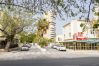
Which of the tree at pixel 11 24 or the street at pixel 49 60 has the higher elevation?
the tree at pixel 11 24

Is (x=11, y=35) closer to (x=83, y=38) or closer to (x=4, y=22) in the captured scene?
(x=4, y=22)

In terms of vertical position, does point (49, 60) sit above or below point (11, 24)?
below

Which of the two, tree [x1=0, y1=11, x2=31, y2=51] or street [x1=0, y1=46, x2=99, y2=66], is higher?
tree [x1=0, y1=11, x2=31, y2=51]

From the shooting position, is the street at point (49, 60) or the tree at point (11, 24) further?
the tree at point (11, 24)

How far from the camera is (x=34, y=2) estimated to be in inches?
420

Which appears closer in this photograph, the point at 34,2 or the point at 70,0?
the point at 70,0

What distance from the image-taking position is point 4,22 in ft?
215

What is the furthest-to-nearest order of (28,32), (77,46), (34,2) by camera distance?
(77,46) → (28,32) → (34,2)

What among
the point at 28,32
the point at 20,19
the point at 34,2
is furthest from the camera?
the point at 28,32

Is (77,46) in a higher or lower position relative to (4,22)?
lower

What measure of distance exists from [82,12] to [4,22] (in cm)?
5634

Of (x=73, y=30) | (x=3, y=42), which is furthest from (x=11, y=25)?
(x=73, y=30)

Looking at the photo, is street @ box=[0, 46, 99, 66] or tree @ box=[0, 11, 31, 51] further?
tree @ box=[0, 11, 31, 51]

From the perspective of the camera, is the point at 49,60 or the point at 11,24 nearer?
the point at 49,60
